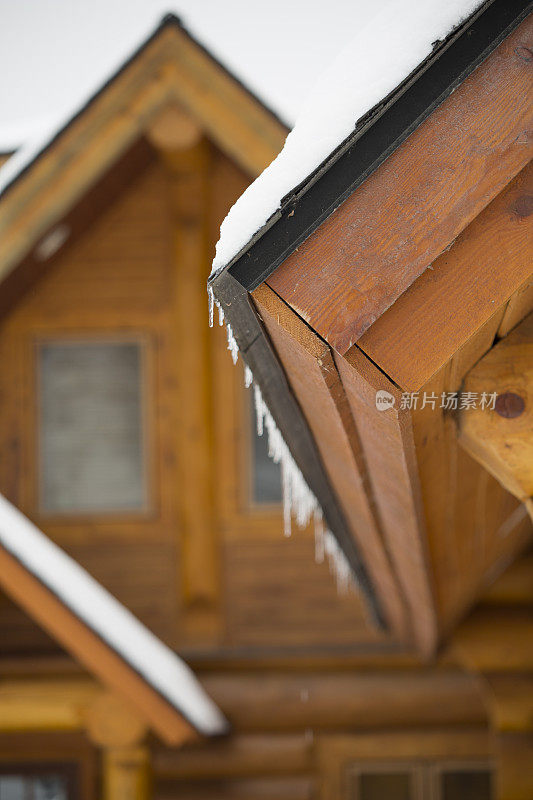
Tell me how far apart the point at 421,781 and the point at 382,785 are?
0.27m

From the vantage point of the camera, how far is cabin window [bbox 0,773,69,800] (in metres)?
4.93

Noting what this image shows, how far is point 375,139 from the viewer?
1.16 meters

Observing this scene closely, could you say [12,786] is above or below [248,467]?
below

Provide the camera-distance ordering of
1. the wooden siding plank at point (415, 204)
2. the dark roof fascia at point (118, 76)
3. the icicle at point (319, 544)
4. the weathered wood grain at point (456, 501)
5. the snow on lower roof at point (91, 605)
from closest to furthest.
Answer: the wooden siding plank at point (415, 204) → the weathered wood grain at point (456, 501) → the snow on lower roof at point (91, 605) → the dark roof fascia at point (118, 76) → the icicle at point (319, 544)

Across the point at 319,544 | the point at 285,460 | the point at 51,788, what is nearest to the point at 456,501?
the point at 285,460

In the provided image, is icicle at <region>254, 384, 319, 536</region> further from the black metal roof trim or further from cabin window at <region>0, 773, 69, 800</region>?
cabin window at <region>0, 773, 69, 800</region>

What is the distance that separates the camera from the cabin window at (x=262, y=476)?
16.9ft

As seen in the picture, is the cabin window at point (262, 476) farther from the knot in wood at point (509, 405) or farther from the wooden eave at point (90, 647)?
the knot in wood at point (509, 405)

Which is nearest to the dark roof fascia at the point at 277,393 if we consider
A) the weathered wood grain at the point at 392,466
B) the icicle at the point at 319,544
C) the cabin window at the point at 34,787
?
the weathered wood grain at the point at 392,466

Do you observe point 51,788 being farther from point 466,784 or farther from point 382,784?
point 466,784

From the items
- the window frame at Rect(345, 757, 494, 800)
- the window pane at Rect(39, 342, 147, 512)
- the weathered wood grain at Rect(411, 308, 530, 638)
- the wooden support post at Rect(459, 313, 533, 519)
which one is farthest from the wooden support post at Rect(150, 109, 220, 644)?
the wooden support post at Rect(459, 313, 533, 519)

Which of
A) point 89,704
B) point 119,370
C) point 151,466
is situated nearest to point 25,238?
point 119,370

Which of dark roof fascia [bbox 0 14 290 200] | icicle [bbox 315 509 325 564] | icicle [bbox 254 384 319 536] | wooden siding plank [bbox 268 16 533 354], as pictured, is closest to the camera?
wooden siding plank [bbox 268 16 533 354]

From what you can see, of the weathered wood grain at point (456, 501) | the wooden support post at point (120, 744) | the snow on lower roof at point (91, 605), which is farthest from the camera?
the wooden support post at point (120, 744)
